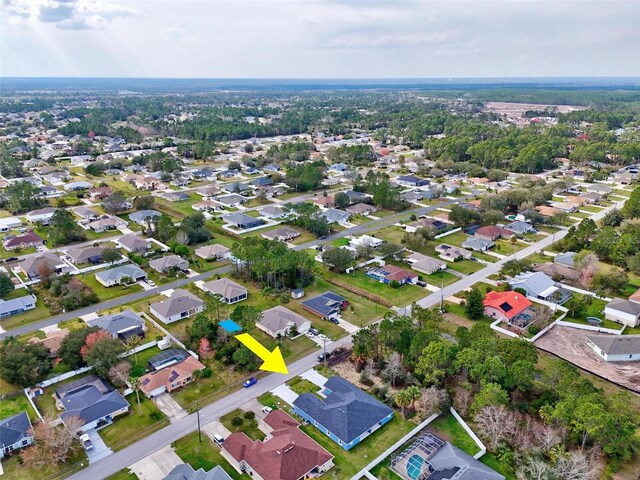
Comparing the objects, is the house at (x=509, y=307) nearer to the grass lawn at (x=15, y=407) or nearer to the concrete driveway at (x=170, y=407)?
the concrete driveway at (x=170, y=407)

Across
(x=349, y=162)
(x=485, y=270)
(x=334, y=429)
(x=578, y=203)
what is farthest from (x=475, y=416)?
(x=349, y=162)

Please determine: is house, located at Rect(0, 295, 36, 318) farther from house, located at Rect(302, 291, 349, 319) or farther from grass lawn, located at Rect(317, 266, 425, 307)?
grass lawn, located at Rect(317, 266, 425, 307)

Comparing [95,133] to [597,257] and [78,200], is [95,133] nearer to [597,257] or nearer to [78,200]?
[78,200]

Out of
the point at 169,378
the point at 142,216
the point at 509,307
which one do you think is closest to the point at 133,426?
the point at 169,378

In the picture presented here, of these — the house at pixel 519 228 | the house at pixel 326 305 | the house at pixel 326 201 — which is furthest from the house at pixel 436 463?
the house at pixel 326 201

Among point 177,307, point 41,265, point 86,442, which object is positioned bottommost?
point 86,442

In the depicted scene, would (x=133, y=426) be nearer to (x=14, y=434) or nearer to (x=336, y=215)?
(x=14, y=434)

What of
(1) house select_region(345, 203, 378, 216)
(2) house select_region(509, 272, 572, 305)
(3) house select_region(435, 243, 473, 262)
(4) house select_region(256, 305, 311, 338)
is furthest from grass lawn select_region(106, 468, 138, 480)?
(1) house select_region(345, 203, 378, 216)
